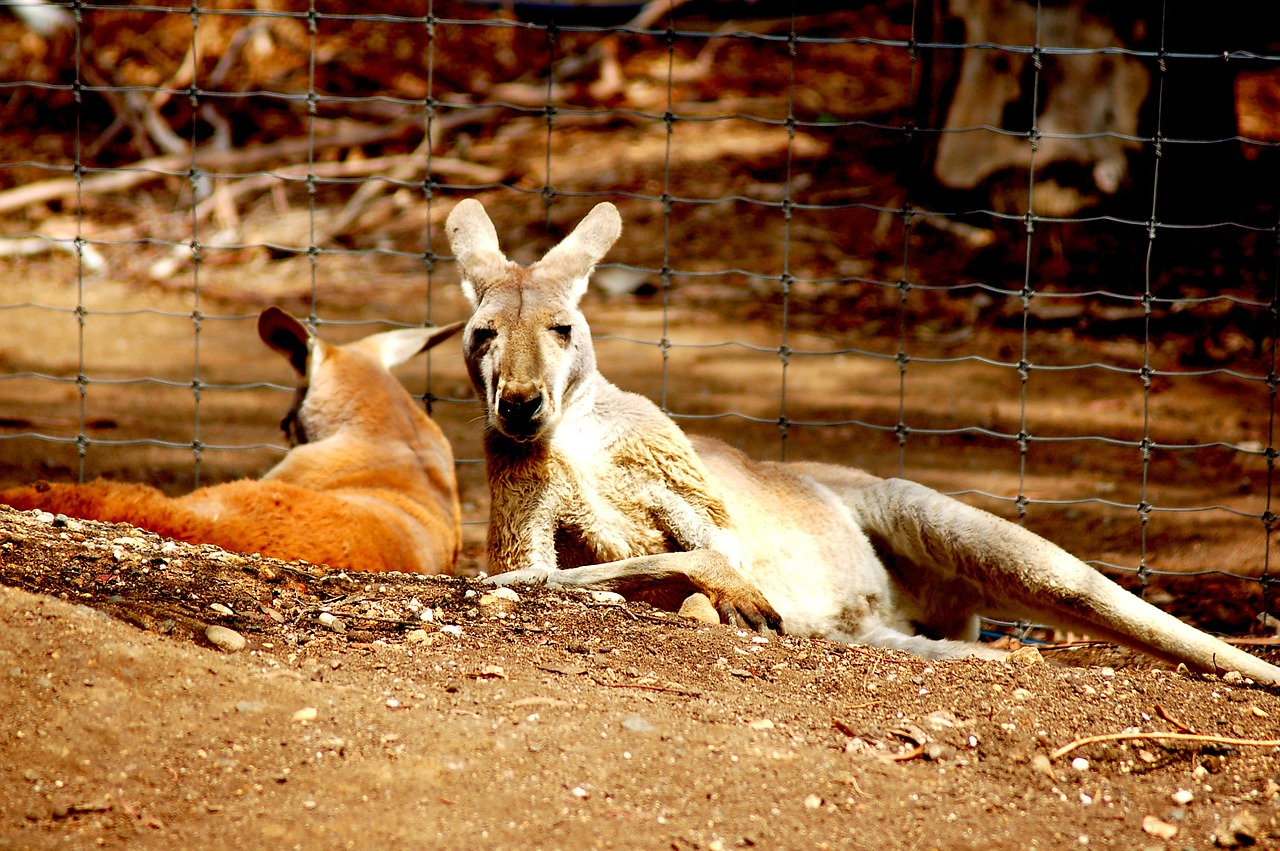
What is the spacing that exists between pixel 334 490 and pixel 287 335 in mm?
809

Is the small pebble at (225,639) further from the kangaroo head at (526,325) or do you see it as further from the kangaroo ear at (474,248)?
the kangaroo ear at (474,248)

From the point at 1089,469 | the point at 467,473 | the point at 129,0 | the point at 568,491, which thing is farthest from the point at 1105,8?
the point at 129,0

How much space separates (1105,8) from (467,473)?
5142 mm

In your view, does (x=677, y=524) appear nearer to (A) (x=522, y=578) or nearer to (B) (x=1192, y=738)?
(A) (x=522, y=578)

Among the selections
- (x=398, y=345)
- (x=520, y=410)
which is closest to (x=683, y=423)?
(x=398, y=345)

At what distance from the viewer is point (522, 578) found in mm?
3832

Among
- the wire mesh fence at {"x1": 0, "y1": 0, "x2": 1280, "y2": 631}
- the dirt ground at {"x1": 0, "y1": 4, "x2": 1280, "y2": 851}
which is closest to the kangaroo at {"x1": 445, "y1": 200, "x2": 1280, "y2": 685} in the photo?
the dirt ground at {"x1": 0, "y1": 4, "x2": 1280, "y2": 851}

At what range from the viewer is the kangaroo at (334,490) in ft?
13.6

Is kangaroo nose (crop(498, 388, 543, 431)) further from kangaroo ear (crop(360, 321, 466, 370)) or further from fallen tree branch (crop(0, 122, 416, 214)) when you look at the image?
fallen tree branch (crop(0, 122, 416, 214))

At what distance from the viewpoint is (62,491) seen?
413cm

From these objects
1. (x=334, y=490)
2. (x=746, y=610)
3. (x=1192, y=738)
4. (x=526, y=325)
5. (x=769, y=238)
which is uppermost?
(x=769, y=238)

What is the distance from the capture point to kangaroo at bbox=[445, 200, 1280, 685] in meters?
3.85

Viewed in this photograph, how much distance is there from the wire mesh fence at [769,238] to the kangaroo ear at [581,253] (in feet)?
2.45

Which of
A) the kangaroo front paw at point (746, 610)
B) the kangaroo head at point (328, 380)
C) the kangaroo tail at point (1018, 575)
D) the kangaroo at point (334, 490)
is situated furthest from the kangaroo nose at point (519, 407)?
the kangaroo head at point (328, 380)
